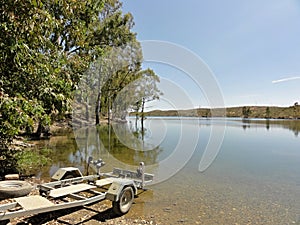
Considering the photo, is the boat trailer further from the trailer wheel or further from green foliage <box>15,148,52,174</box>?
green foliage <box>15,148,52,174</box>

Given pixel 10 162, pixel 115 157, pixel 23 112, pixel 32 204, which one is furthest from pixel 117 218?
pixel 115 157

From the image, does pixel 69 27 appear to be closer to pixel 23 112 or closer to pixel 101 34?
pixel 23 112

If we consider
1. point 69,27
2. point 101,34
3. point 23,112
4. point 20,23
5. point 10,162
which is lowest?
point 10,162

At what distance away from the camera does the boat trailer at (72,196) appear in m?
3.90

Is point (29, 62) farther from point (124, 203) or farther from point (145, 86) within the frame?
point (145, 86)

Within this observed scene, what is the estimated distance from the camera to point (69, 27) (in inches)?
375

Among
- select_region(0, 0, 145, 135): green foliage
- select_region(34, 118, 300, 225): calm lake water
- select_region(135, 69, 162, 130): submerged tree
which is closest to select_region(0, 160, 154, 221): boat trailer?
select_region(34, 118, 300, 225): calm lake water

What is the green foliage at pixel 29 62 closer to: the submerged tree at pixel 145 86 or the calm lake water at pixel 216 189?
the calm lake water at pixel 216 189

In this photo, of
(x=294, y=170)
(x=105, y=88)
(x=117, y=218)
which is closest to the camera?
(x=117, y=218)

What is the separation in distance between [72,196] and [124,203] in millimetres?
1165

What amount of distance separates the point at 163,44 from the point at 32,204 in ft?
33.6

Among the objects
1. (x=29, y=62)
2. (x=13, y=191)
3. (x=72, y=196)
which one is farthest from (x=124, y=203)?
(x=29, y=62)

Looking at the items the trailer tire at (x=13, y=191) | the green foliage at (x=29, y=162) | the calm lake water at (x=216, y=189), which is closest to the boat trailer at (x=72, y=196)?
the trailer tire at (x=13, y=191)

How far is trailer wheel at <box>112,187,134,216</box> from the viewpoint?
4988 mm
